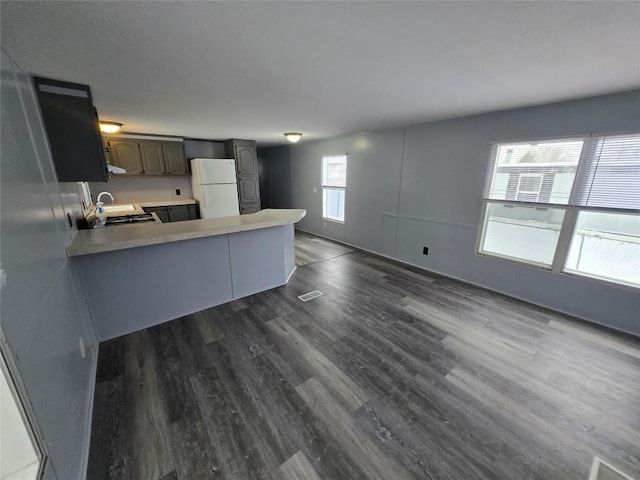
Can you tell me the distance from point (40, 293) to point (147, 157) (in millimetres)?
4643

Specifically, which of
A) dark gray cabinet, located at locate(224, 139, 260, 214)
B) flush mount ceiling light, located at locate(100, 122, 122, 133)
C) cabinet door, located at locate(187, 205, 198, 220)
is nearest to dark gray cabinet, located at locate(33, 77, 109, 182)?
flush mount ceiling light, located at locate(100, 122, 122, 133)

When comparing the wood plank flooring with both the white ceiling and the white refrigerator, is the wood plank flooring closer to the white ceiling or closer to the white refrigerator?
the white refrigerator

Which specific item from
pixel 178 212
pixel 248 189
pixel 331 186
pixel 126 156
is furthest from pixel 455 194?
pixel 126 156

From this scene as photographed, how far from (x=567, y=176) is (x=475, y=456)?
288 centimetres

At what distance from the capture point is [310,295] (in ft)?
10.6

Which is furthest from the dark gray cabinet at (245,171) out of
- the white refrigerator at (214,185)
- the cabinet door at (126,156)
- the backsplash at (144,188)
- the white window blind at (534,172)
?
the white window blind at (534,172)

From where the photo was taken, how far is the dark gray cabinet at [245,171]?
5.60m

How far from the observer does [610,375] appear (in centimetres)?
200

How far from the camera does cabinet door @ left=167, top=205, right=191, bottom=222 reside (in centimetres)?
500

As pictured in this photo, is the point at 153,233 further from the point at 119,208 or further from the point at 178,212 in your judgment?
the point at 178,212

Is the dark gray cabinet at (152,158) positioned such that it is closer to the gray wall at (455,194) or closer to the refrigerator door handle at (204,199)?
the refrigerator door handle at (204,199)

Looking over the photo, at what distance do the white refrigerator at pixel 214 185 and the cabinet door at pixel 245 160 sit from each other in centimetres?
28

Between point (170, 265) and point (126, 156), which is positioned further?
point (126, 156)

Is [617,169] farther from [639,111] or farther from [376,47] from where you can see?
[376,47]
